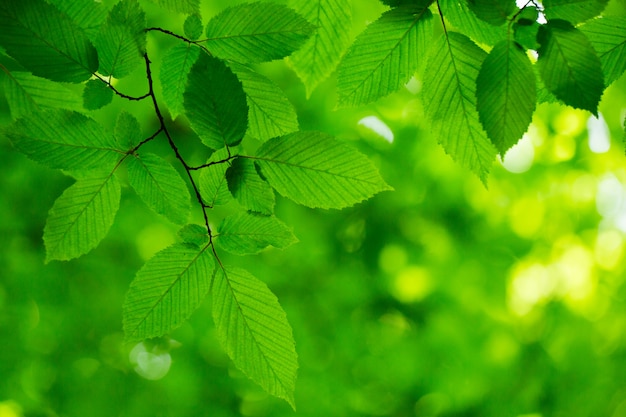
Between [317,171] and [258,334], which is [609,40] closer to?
[317,171]

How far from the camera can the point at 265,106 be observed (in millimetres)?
754

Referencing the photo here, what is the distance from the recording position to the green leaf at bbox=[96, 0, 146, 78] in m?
0.63

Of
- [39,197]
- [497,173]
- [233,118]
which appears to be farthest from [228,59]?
[497,173]

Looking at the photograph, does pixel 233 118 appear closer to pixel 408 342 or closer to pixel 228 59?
pixel 228 59

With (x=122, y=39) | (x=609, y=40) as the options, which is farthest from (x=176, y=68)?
(x=609, y=40)

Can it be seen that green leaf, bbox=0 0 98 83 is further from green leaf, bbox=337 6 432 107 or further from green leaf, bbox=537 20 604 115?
green leaf, bbox=537 20 604 115

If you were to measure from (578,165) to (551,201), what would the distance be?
44cm

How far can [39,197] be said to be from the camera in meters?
3.43

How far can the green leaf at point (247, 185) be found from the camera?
0.68m

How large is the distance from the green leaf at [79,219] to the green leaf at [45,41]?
0.16 metres

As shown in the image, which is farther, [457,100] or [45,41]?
[457,100]

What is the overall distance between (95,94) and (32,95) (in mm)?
194

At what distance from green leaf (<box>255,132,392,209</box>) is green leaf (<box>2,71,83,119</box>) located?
1.24ft

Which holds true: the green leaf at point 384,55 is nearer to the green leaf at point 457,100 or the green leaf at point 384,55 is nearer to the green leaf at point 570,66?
Result: the green leaf at point 457,100
